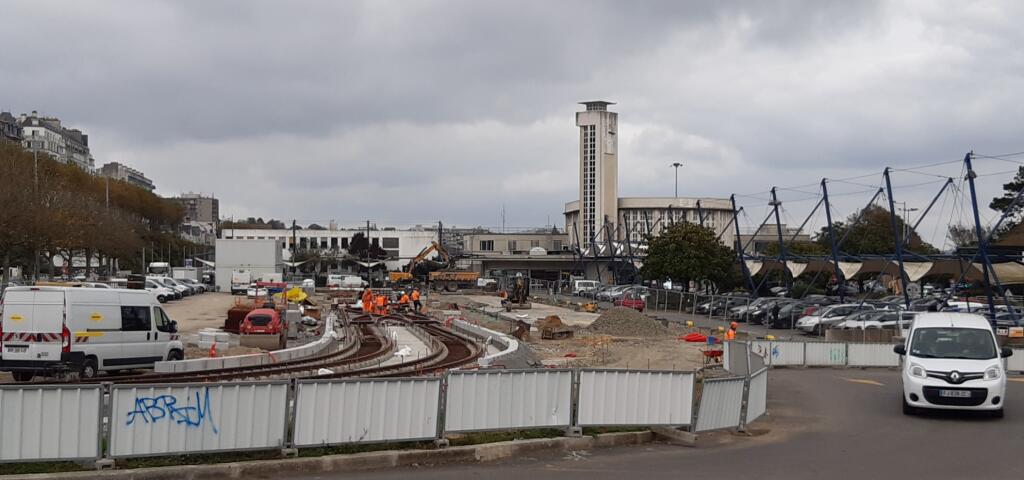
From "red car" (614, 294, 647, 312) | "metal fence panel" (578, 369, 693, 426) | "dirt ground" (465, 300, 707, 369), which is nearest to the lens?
"metal fence panel" (578, 369, 693, 426)

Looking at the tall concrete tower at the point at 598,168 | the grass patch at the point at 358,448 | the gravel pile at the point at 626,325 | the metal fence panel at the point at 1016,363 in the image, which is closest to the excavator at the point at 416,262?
the tall concrete tower at the point at 598,168

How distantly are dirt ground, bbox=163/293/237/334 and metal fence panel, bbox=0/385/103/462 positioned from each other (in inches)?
1253

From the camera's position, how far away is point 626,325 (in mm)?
44938

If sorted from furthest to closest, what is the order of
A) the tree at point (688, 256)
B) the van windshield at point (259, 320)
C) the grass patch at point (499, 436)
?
the tree at point (688, 256) < the van windshield at point (259, 320) < the grass patch at point (499, 436)

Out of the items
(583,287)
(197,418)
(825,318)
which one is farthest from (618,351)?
(583,287)

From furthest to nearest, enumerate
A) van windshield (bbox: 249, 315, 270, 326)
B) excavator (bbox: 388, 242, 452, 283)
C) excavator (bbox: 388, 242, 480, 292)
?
1. excavator (bbox: 388, 242, 452, 283)
2. excavator (bbox: 388, 242, 480, 292)
3. van windshield (bbox: 249, 315, 270, 326)

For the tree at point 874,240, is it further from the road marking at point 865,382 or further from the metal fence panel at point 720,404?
the metal fence panel at point 720,404

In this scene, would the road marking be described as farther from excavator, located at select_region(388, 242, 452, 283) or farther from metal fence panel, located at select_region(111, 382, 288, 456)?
excavator, located at select_region(388, 242, 452, 283)

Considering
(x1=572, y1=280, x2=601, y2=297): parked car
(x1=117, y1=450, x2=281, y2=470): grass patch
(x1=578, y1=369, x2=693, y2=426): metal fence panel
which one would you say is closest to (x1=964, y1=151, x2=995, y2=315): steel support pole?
(x1=578, y1=369, x2=693, y2=426): metal fence panel

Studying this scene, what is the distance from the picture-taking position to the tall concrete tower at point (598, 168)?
137 meters

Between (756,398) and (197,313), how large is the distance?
44.2 m

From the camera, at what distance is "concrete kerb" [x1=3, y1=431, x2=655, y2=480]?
10.3 m

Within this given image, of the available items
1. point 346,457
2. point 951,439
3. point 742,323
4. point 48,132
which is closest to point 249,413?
point 346,457

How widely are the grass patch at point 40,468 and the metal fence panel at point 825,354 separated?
22807 mm
